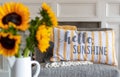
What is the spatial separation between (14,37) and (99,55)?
58.8 inches

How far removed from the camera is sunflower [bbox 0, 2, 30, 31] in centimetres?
107

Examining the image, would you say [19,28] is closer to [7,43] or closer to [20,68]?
[7,43]

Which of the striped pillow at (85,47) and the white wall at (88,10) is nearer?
the striped pillow at (85,47)

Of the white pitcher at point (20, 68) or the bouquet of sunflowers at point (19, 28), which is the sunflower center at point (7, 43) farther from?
the white pitcher at point (20, 68)

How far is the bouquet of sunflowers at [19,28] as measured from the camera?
40.8 inches

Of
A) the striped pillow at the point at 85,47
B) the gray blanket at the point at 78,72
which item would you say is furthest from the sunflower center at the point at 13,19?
the striped pillow at the point at 85,47

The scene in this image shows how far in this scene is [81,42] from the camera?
243cm

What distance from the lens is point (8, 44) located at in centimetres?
104

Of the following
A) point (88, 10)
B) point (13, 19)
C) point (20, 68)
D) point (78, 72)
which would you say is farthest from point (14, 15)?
point (88, 10)

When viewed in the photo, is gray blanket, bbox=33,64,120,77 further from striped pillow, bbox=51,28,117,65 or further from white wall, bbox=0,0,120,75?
white wall, bbox=0,0,120,75

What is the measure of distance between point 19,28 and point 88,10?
2.53 metres

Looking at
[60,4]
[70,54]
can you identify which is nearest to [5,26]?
[70,54]

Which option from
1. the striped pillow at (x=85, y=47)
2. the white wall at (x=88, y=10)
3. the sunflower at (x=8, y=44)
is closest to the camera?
the sunflower at (x=8, y=44)

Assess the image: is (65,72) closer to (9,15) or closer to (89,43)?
(89,43)
